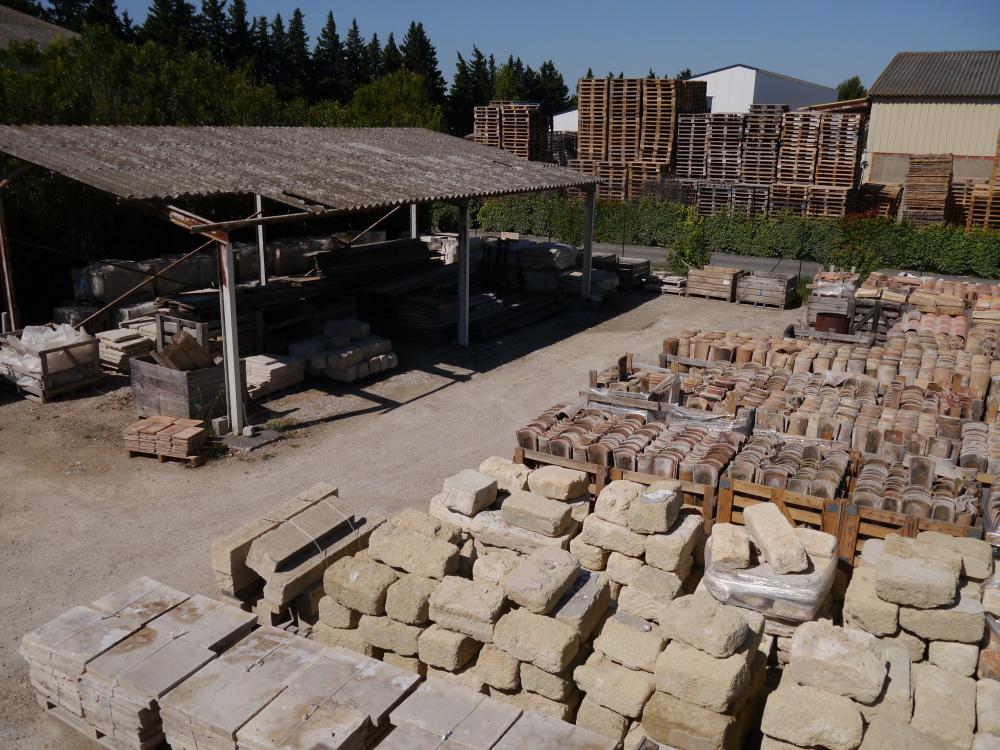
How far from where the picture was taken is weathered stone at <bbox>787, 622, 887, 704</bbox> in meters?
6.25

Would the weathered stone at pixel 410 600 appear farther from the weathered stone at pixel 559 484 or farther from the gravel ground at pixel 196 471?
the gravel ground at pixel 196 471

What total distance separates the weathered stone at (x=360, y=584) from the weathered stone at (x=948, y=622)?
4393mm

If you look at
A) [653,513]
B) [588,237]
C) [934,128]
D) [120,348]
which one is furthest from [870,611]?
[934,128]

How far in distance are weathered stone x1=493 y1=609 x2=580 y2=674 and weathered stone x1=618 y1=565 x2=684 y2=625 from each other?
2.83ft

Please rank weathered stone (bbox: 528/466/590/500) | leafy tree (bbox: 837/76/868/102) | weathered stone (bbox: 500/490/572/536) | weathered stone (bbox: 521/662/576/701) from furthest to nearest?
leafy tree (bbox: 837/76/868/102) < weathered stone (bbox: 528/466/590/500) < weathered stone (bbox: 500/490/572/536) < weathered stone (bbox: 521/662/576/701)

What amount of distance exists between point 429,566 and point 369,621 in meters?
0.71

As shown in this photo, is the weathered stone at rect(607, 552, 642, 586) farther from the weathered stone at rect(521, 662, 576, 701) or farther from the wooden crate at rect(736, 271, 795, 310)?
the wooden crate at rect(736, 271, 795, 310)

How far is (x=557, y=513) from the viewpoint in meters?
8.52

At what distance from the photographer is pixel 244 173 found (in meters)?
15.4

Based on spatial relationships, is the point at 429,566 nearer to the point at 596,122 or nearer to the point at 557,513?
the point at 557,513

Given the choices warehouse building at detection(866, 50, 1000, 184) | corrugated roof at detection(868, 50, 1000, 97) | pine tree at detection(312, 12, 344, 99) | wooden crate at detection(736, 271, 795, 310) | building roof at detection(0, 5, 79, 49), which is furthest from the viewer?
pine tree at detection(312, 12, 344, 99)

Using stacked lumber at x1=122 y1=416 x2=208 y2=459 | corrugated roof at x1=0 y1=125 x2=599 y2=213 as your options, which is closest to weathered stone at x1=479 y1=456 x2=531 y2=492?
stacked lumber at x1=122 y1=416 x2=208 y2=459

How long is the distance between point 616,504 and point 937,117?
37993 millimetres

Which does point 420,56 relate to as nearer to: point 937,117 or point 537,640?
point 937,117
